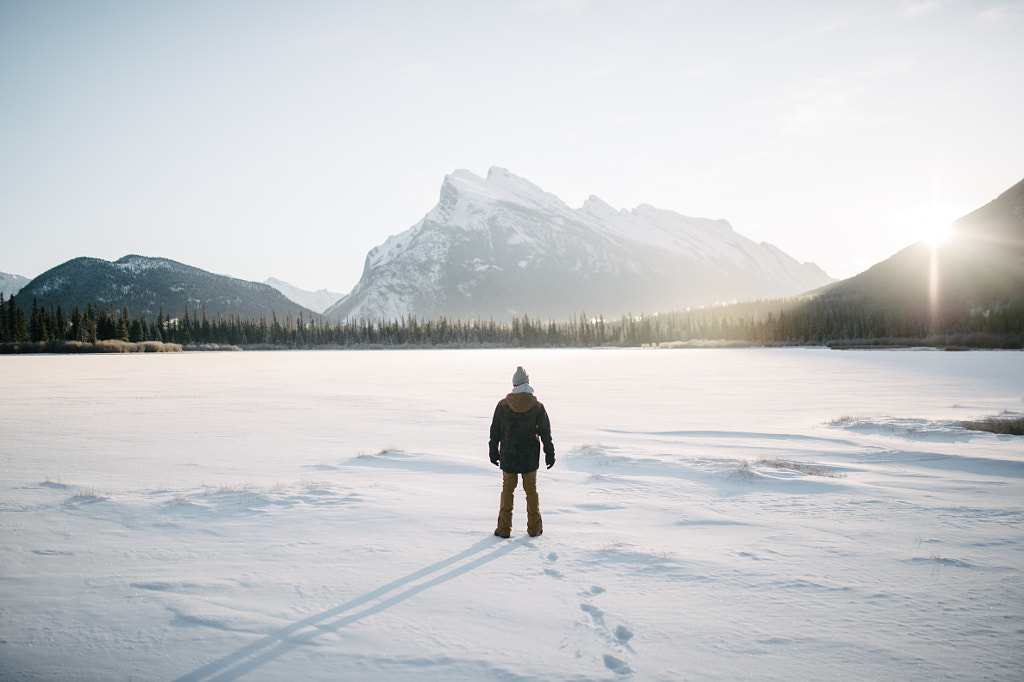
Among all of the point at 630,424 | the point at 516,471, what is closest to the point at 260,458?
the point at 516,471

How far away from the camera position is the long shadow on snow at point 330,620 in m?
4.50

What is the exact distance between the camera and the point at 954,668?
456 cm

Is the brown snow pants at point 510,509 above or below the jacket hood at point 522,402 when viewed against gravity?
below

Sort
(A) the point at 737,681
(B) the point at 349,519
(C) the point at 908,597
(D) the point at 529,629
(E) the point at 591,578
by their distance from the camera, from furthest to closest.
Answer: (B) the point at 349,519 < (E) the point at 591,578 < (C) the point at 908,597 < (D) the point at 529,629 < (A) the point at 737,681

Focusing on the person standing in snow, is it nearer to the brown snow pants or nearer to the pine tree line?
the brown snow pants

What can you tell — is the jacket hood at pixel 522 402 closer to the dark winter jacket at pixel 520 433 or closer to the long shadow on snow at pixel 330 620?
the dark winter jacket at pixel 520 433

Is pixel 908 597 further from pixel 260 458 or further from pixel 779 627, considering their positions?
pixel 260 458

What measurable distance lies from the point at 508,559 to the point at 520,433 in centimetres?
180

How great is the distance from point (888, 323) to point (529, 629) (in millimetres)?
154988

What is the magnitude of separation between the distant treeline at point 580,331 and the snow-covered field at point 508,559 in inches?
4465

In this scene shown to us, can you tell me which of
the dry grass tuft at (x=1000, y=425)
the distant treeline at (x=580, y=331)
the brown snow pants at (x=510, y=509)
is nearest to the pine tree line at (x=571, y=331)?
the distant treeline at (x=580, y=331)

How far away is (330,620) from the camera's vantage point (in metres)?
5.28

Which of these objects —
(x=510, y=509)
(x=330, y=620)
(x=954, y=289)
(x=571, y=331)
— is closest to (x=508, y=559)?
(x=510, y=509)

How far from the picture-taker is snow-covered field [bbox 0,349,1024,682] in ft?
15.5
